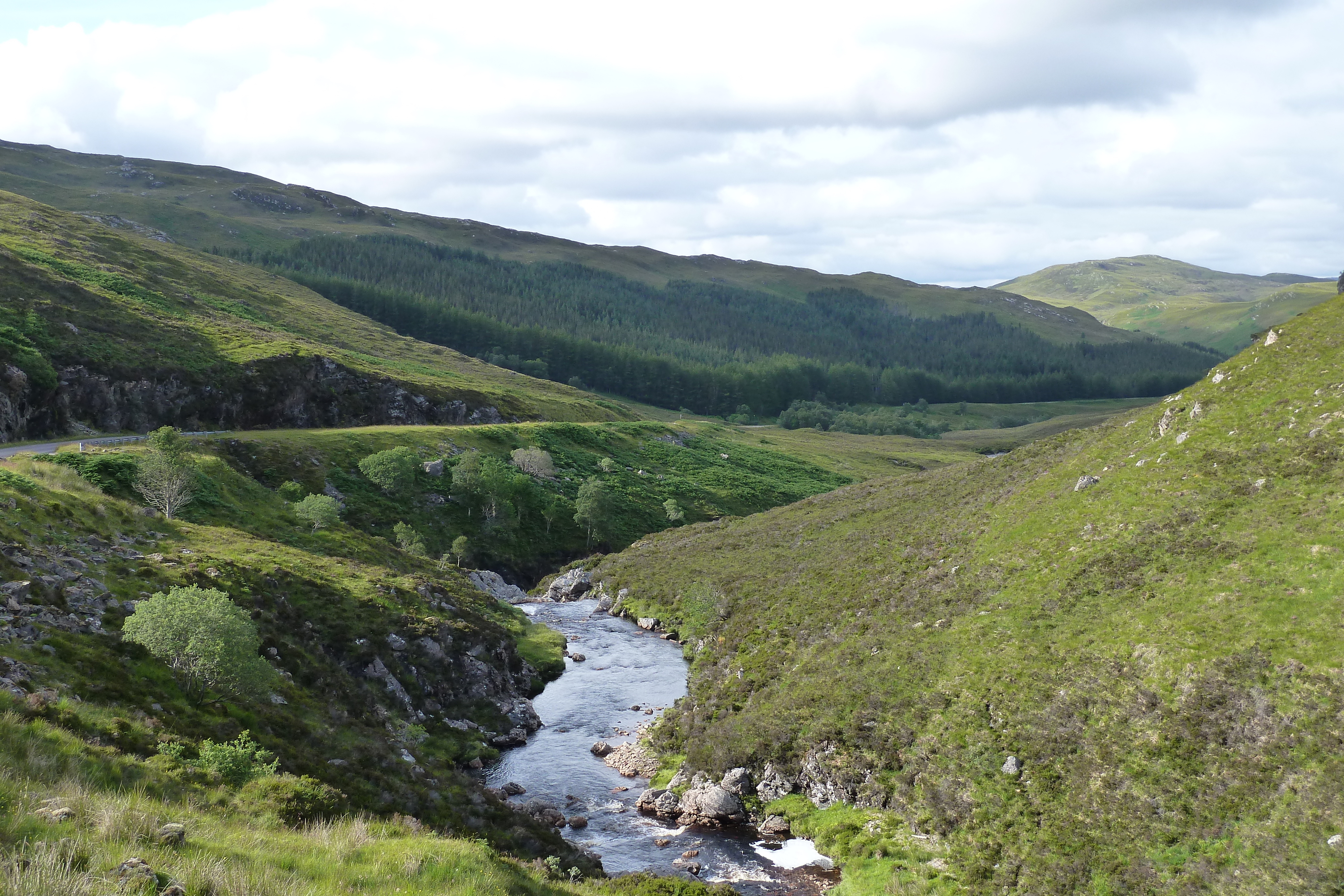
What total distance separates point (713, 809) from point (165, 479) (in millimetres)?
48572

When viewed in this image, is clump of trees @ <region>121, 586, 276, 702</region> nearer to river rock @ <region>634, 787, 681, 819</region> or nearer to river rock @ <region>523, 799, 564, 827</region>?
river rock @ <region>523, 799, 564, 827</region>

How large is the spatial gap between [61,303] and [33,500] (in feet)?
292

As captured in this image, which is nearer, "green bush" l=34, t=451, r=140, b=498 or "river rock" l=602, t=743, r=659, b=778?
"river rock" l=602, t=743, r=659, b=778

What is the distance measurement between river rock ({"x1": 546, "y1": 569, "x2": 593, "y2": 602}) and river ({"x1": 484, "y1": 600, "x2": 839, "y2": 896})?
13.1m

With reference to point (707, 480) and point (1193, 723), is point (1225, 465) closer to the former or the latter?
point (1193, 723)

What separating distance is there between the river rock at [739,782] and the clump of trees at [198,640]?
2461 centimetres

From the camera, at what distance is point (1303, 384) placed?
4681 centimetres

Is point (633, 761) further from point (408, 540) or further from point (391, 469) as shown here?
point (391, 469)

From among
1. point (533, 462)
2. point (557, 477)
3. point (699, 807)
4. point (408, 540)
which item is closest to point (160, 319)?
point (533, 462)

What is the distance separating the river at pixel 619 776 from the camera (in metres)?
37.6

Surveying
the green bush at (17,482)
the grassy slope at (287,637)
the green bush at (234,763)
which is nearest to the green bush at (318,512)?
the grassy slope at (287,637)

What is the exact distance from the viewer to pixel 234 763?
27.3 m

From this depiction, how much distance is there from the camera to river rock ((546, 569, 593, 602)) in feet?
302

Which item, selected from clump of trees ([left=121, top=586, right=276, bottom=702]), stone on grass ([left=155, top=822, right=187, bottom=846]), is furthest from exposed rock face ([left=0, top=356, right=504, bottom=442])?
stone on grass ([left=155, top=822, right=187, bottom=846])
